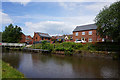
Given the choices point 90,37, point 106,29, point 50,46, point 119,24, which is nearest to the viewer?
point 119,24

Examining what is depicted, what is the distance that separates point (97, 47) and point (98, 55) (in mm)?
2498

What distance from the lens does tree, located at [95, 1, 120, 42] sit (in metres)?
16.9

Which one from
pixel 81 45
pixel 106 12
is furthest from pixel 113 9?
pixel 81 45

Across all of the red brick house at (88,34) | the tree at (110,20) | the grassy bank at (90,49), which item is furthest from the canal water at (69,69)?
the red brick house at (88,34)

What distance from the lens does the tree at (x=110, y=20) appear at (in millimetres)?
16938

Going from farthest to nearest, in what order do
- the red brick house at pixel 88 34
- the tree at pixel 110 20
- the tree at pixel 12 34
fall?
the tree at pixel 12 34 → the red brick house at pixel 88 34 → the tree at pixel 110 20

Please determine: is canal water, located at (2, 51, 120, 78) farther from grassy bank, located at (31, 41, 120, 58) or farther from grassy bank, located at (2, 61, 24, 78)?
grassy bank, located at (31, 41, 120, 58)

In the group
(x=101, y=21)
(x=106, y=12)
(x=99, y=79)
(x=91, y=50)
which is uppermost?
(x=106, y=12)

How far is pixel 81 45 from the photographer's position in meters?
25.6

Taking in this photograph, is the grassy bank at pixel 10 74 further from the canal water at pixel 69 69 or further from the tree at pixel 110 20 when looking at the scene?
the tree at pixel 110 20

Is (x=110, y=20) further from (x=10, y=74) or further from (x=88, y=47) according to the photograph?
(x=10, y=74)

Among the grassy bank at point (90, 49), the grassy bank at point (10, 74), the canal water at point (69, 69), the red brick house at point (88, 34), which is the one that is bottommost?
the canal water at point (69, 69)

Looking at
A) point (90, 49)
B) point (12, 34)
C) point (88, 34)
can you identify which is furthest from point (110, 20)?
point (12, 34)

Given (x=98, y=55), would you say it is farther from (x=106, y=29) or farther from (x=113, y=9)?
(x=113, y=9)
